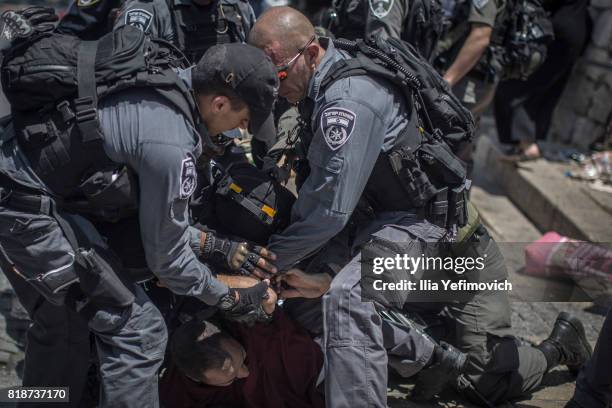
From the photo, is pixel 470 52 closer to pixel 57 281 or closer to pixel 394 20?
pixel 394 20

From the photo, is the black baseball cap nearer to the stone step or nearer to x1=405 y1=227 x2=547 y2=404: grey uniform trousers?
x1=405 y1=227 x2=547 y2=404: grey uniform trousers

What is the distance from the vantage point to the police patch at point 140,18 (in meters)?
3.90

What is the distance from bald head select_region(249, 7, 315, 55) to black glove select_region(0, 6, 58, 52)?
0.89 metres

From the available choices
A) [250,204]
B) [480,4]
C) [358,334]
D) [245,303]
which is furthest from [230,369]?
[480,4]

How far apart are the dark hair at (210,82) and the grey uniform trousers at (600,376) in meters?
1.95

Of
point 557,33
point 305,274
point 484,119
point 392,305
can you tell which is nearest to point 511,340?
point 392,305

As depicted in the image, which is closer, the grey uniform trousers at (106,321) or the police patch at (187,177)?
the police patch at (187,177)

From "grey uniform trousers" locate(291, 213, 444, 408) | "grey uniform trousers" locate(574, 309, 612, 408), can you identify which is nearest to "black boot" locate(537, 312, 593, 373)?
"grey uniform trousers" locate(574, 309, 612, 408)

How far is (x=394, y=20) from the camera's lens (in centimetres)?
453

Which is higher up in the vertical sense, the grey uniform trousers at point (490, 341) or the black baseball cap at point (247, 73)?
the black baseball cap at point (247, 73)

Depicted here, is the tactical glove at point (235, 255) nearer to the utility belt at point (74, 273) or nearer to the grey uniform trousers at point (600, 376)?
the utility belt at point (74, 273)

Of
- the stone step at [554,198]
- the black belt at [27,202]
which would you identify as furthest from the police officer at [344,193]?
the stone step at [554,198]

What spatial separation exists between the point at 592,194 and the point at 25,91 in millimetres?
4768

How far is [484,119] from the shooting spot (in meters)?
8.15
